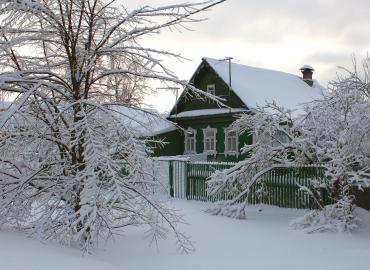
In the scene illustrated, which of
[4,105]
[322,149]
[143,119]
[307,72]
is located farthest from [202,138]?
[4,105]

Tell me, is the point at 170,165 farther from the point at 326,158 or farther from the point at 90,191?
the point at 90,191

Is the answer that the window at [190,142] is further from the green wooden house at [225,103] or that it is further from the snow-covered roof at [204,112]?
the snow-covered roof at [204,112]

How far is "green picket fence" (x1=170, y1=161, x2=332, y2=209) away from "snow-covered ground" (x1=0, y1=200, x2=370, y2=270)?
1.65 m

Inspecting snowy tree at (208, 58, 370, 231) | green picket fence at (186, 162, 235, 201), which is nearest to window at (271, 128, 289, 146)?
snowy tree at (208, 58, 370, 231)

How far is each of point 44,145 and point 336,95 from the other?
6.88 m

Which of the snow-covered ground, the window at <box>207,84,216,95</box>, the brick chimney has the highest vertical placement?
the brick chimney

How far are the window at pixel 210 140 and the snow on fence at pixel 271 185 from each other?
11868 millimetres

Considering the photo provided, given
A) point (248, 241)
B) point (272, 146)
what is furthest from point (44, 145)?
point (272, 146)

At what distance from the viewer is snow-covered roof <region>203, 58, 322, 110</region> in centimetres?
2645

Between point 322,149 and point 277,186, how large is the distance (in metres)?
2.32

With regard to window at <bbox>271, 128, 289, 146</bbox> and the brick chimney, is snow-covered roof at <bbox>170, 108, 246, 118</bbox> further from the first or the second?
window at <bbox>271, 128, 289, 146</bbox>

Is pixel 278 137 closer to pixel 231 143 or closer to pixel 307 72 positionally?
pixel 231 143

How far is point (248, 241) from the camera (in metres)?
9.41

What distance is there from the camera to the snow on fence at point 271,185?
12.5 m
